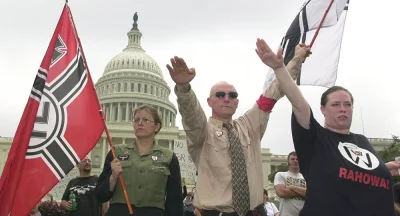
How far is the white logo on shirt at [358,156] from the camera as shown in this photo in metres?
2.97

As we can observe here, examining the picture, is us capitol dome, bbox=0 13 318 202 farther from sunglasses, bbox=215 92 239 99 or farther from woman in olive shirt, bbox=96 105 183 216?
sunglasses, bbox=215 92 239 99

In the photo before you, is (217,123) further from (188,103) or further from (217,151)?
(188,103)

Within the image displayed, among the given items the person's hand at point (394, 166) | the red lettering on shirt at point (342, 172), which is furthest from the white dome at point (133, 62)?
the red lettering on shirt at point (342, 172)

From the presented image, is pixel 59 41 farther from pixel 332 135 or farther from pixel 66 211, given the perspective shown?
pixel 332 135

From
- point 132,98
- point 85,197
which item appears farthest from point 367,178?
point 132,98

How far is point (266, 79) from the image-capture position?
5027 mm

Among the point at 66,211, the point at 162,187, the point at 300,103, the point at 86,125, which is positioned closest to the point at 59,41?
the point at 86,125

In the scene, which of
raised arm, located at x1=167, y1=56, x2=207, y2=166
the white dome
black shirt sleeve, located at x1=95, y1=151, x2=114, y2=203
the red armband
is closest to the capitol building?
the white dome

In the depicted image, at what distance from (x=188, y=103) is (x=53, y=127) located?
5.19 ft

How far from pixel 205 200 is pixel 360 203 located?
1169mm

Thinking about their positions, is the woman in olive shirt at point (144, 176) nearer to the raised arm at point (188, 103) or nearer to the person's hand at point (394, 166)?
the raised arm at point (188, 103)

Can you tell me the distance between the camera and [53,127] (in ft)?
14.7

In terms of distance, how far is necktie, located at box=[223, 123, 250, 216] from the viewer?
3494 mm

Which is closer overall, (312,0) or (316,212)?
(316,212)
